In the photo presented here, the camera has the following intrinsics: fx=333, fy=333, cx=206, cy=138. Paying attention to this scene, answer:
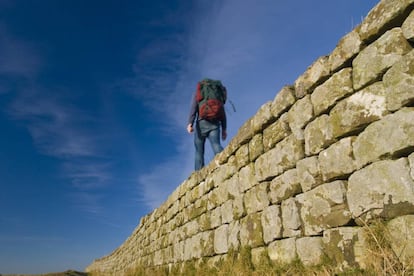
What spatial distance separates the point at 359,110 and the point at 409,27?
618 mm

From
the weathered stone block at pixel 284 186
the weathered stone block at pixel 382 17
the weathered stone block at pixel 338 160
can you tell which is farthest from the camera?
the weathered stone block at pixel 284 186

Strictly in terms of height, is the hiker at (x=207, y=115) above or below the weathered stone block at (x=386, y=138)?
above

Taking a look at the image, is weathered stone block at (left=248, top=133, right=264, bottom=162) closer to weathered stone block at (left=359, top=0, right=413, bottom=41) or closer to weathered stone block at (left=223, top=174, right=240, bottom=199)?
weathered stone block at (left=223, top=174, right=240, bottom=199)

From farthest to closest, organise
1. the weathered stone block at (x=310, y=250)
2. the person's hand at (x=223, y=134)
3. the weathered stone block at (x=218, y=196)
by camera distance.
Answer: the person's hand at (x=223, y=134), the weathered stone block at (x=218, y=196), the weathered stone block at (x=310, y=250)

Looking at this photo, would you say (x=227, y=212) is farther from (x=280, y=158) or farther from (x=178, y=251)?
(x=178, y=251)

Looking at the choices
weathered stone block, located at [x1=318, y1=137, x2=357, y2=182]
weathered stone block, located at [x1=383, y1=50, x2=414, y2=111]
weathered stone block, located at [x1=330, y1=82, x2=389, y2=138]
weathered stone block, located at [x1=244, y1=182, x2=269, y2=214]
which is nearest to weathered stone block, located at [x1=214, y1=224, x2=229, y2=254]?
weathered stone block, located at [x1=244, y1=182, x2=269, y2=214]

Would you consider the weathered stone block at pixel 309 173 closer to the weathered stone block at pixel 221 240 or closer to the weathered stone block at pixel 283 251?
the weathered stone block at pixel 283 251

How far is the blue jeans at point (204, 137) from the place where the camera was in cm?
597

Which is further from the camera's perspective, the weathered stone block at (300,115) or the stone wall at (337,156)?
the weathered stone block at (300,115)

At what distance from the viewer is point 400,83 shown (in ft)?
7.09

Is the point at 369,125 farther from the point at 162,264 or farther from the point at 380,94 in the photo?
the point at 162,264

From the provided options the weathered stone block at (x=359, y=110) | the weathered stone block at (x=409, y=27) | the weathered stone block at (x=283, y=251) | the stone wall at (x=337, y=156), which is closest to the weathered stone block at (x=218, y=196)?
the stone wall at (x=337, y=156)

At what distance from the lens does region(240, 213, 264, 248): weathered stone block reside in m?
3.55

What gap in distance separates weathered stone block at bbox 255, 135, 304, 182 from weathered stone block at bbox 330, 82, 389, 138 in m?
0.52
